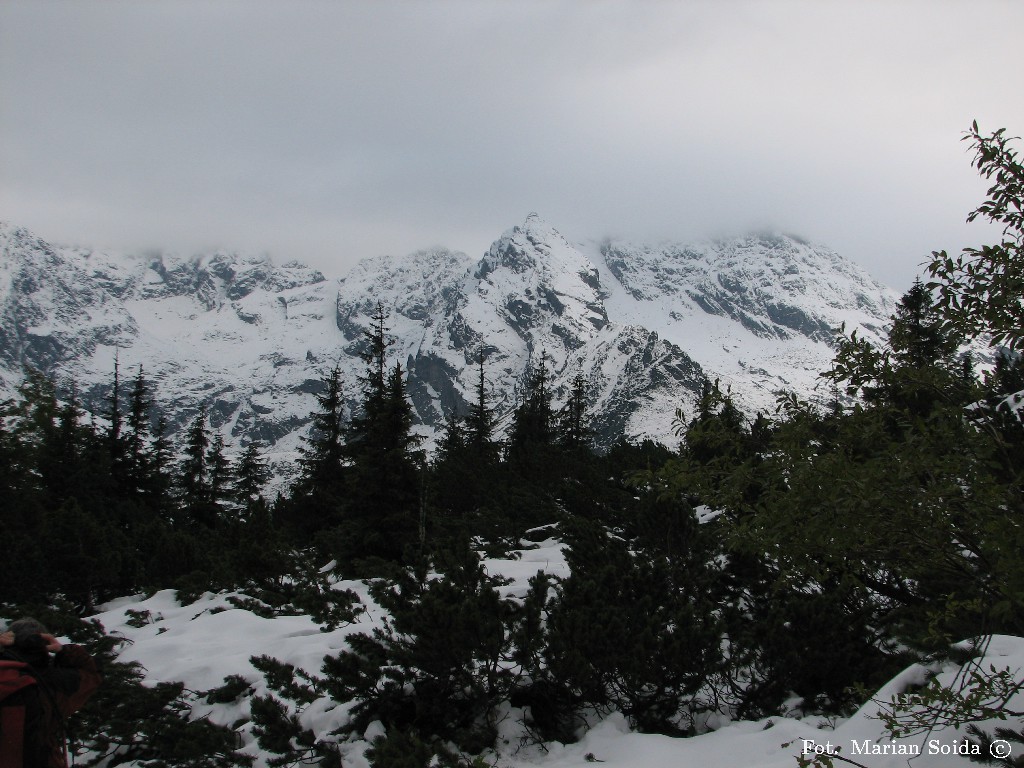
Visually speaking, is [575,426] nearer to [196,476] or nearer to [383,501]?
[196,476]

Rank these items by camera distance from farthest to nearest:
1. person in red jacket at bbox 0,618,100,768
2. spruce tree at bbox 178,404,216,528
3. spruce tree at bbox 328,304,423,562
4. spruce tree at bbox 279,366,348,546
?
spruce tree at bbox 178,404,216,528
spruce tree at bbox 279,366,348,546
spruce tree at bbox 328,304,423,562
person in red jacket at bbox 0,618,100,768

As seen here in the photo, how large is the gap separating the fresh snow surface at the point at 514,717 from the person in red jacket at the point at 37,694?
6.75ft

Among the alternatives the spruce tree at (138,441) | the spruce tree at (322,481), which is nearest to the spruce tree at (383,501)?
the spruce tree at (322,481)

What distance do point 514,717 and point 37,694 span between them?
3744 mm

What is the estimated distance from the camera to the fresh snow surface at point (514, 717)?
14.6ft

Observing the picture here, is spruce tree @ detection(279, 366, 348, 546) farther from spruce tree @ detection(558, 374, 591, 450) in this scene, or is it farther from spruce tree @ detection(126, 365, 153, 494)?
spruce tree @ detection(558, 374, 591, 450)

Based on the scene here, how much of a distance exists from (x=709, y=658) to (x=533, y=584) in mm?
1730

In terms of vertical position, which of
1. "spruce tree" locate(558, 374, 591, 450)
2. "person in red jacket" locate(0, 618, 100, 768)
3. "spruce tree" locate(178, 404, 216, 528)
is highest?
"person in red jacket" locate(0, 618, 100, 768)

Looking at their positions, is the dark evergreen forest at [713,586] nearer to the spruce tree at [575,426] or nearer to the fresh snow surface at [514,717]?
the fresh snow surface at [514,717]

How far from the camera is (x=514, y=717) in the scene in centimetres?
604

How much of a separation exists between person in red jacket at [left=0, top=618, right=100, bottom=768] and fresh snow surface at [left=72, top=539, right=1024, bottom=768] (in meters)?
2.06

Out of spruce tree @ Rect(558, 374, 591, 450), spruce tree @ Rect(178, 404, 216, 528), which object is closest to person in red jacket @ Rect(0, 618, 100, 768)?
spruce tree @ Rect(178, 404, 216, 528)

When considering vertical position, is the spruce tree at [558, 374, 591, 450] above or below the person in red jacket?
below

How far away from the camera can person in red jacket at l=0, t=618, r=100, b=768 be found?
396 cm
